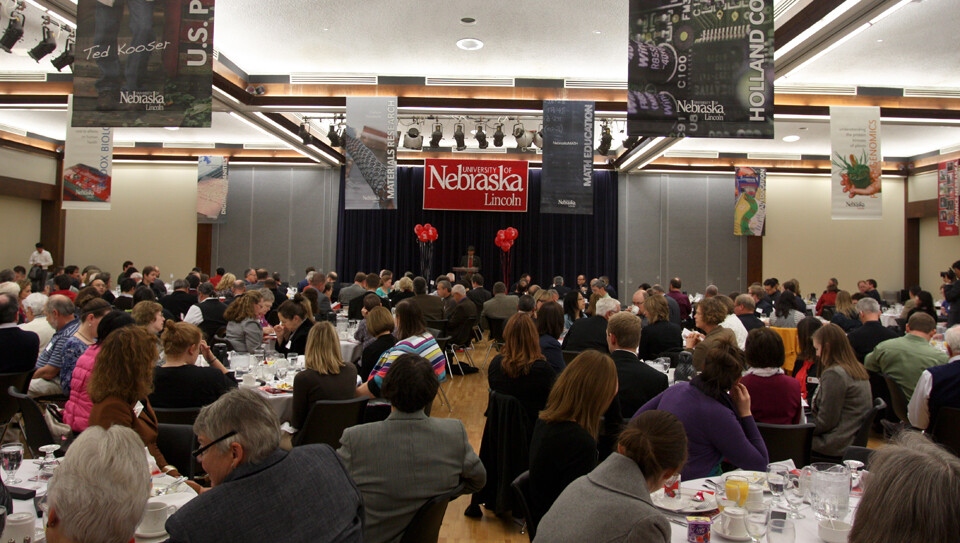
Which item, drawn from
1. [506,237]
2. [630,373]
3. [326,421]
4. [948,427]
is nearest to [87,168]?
[326,421]

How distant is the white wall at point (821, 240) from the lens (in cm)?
1700

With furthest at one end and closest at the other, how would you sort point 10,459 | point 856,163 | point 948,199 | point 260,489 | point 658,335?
point 948,199
point 856,163
point 658,335
point 10,459
point 260,489

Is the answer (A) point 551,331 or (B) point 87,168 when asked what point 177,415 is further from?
(B) point 87,168

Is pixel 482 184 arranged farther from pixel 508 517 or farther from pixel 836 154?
pixel 508 517

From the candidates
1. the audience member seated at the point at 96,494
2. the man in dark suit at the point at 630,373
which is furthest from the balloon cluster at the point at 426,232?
the audience member seated at the point at 96,494

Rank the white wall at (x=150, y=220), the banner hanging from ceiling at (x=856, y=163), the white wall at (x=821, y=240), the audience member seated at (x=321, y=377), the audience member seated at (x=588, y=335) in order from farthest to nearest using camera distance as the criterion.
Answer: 1. the white wall at (x=150, y=220)
2. the white wall at (x=821, y=240)
3. the banner hanging from ceiling at (x=856, y=163)
4. the audience member seated at (x=588, y=335)
5. the audience member seated at (x=321, y=377)

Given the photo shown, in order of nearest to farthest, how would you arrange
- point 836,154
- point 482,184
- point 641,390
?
1. point 641,390
2. point 836,154
3. point 482,184

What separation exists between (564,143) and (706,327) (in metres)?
4.71

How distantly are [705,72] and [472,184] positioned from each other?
10.5 meters

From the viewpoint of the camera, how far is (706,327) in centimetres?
540

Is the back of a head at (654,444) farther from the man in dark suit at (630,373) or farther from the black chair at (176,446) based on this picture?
the black chair at (176,446)

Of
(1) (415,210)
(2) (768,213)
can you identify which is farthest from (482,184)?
(2) (768,213)

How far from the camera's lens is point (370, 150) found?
30.3 ft

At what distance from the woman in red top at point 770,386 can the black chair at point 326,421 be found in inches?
87.6
